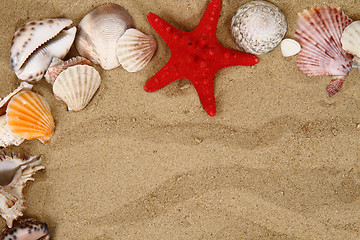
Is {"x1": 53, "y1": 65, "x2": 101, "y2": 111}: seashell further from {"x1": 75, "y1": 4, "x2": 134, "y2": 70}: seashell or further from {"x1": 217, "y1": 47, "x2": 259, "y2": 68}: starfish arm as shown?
{"x1": 217, "y1": 47, "x2": 259, "y2": 68}: starfish arm

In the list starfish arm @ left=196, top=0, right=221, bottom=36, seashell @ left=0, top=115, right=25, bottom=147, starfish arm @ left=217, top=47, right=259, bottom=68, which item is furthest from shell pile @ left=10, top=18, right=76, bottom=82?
starfish arm @ left=217, top=47, right=259, bottom=68

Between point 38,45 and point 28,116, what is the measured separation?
427 millimetres

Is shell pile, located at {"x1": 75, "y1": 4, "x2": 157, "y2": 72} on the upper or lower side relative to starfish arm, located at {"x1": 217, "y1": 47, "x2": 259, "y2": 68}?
upper

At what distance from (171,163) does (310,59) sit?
1062 mm

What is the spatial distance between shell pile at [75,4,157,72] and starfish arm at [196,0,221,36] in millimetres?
335

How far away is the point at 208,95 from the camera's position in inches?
75.4

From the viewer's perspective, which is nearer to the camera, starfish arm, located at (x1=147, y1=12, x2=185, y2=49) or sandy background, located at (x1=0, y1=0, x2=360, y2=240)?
starfish arm, located at (x1=147, y1=12, x2=185, y2=49)

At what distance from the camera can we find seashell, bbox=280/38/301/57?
1.96 metres

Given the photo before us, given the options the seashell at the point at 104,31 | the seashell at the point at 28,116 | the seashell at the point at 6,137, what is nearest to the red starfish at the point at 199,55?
the seashell at the point at 104,31

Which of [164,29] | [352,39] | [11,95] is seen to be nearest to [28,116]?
[11,95]

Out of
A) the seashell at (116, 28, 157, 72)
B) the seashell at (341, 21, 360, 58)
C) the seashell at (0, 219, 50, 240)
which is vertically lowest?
the seashell at (0, 219, 50, 240)

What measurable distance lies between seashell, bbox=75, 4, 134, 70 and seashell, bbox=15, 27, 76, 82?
80mm

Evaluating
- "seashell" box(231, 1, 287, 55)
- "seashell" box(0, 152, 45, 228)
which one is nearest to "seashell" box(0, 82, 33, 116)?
"seashell" box(0, 152, 45, 228)

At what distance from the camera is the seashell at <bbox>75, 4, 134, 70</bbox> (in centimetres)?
198
